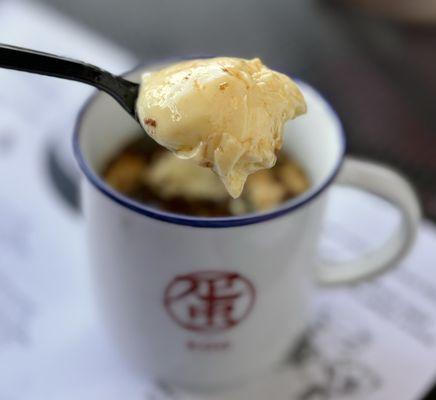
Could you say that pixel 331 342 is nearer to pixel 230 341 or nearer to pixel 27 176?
pixel 230 341

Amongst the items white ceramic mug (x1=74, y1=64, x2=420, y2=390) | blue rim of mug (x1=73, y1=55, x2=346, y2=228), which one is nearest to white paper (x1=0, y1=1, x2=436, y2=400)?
white ceramic mug (x1=74, y1=64, x2=420, y2=390)

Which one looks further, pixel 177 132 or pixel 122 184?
pixel 122 184

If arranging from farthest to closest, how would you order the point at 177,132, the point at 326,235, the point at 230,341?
the point at 326,235, the point at 230,341, the point at 177,132

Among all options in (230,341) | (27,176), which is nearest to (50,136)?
(27,176)

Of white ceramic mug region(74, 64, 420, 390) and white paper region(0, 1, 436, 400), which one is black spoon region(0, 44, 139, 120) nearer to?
white ceramic mug region(74, 64, 420, 390)

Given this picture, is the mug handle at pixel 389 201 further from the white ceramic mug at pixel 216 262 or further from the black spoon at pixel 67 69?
the black spoon at pixel 67 69

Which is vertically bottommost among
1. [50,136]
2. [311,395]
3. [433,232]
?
[311,395]

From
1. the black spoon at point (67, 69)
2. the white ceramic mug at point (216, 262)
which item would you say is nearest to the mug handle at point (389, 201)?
the white ceramic mug at point (216, 262)
